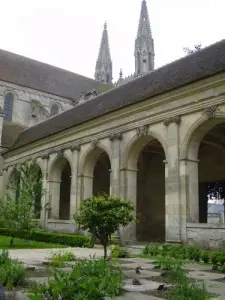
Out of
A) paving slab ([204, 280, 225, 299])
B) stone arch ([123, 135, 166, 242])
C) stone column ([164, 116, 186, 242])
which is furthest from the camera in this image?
stone arch ([123, 135, 166, 242])

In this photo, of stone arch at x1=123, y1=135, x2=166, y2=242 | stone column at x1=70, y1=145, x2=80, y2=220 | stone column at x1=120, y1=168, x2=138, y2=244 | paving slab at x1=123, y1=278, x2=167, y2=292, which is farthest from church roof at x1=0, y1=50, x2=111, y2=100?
paving slab at x1=123, y1=278, x2=167, y2=292

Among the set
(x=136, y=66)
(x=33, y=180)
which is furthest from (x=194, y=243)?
(x=136, y=66)

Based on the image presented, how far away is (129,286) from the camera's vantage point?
6.54 m

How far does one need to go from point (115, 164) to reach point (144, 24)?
149ft

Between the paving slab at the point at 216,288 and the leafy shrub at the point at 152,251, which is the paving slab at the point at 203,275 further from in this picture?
the leafy shrub at the point at 152,251

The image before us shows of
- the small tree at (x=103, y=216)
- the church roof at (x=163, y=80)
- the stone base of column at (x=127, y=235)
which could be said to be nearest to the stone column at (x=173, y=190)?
the church roof at (x=163, y=80)

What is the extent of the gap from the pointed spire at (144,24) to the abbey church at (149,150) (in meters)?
27.6

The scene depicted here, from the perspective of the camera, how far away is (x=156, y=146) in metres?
22.7

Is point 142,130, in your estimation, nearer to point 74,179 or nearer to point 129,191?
point 129,191

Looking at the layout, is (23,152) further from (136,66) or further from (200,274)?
(136,66)

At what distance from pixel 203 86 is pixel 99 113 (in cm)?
681

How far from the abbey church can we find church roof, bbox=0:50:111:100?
343 centimetres

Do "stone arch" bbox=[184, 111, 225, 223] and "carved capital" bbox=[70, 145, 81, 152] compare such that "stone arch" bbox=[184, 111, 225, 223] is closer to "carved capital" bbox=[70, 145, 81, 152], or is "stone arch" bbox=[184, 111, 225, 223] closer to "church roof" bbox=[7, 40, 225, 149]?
"church roof" bbox=[7, 40, 225, 149]

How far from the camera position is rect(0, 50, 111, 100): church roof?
37.7m
